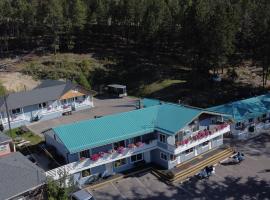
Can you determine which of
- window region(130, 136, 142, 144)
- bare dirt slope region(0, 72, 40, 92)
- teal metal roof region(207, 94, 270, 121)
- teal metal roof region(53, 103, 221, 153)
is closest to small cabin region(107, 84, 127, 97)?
bare dirt slope region(0, 72, 40, 92)

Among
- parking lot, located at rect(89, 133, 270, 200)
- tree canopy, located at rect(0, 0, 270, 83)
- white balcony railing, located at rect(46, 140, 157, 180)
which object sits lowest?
parking lot, located at rect(89, 133, 270, 200)

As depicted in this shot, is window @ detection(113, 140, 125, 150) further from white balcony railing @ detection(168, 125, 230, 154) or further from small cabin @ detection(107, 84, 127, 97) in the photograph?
small cabin @ detection(107, 84, 127, 97)

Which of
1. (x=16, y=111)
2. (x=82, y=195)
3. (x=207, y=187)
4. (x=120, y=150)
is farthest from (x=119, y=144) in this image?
(x=16, y=111)

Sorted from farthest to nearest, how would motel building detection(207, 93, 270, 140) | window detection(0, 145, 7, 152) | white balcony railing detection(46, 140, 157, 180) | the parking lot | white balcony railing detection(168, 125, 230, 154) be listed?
motel building detection(207, 93, 270, 140) → window detection(0, 145, 7, 152) → white balcony railing detection(168, 125, 230, 154) → the parking lot → white balcony railing detection(46, 140, 157, 180)

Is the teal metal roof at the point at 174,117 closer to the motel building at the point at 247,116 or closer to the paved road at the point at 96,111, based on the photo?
the motel building at the point at 247,116

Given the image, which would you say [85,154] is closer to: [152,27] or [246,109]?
[246,109]

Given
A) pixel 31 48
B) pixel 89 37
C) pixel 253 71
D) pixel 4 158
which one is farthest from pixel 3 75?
pixel 253 71
